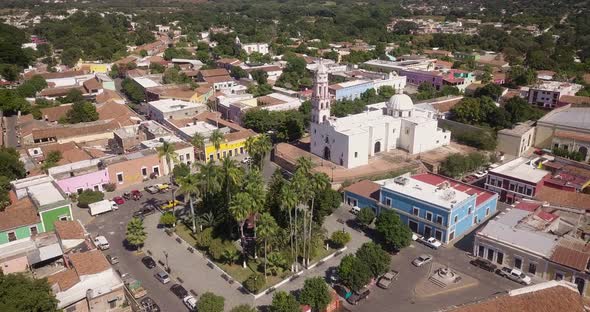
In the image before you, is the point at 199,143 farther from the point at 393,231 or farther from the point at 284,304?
the point at 284,304

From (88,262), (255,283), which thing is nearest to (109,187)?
(88,262)

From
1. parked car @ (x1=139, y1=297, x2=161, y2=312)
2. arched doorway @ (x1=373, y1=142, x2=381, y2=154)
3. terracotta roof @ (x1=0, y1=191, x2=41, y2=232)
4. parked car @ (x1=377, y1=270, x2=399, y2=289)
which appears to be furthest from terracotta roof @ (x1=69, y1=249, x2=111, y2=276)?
arched doorway @ (x1=373, y1=142, x2=381, y2=154)

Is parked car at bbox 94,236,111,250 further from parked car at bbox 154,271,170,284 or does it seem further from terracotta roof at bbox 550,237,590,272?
terracotta roof at bbox 550,237,590,272

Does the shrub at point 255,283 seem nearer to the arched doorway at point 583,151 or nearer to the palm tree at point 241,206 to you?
the palm tree at point 241,206

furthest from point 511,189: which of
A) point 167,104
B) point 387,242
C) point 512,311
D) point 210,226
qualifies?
point 167,104

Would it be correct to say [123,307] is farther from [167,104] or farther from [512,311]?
[167,104]

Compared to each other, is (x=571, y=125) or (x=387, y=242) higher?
(x=571, y=125)

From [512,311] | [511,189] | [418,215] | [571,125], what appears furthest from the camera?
[571,125]
